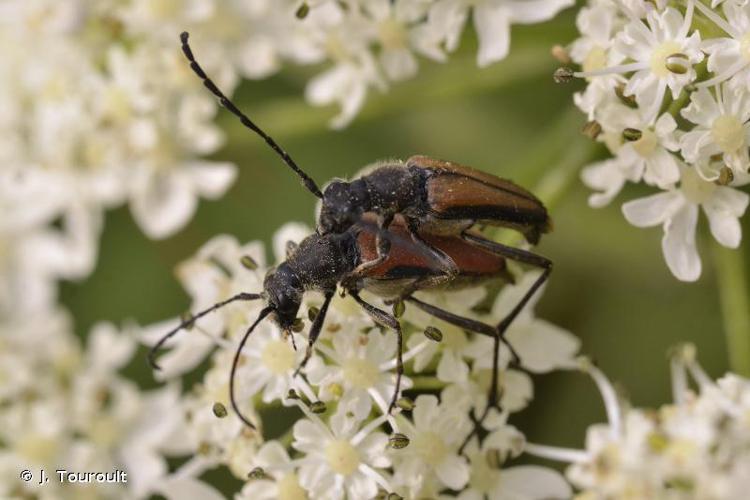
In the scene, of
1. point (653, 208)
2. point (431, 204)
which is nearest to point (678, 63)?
point (653, 208)

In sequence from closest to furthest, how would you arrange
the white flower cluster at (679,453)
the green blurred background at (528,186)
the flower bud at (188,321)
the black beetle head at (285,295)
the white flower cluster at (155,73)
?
the white flower cluster at (679,453)
the black beetle head at (285,295)
the flower bud at (188,321)
the white flower cluster at (155,73)
the green blurred background at (528,186)

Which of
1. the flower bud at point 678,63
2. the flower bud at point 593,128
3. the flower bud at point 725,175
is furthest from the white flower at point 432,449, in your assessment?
the flower bud at point 678,63

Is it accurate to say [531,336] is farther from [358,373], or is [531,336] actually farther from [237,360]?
[237,360]

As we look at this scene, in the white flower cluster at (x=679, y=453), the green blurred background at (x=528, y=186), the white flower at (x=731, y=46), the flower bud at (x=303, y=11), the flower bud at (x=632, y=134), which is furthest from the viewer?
the green blurred background at (x=528, y=186)

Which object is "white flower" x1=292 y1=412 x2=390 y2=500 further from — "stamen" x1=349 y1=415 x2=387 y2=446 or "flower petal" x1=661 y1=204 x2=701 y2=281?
"flower petal" x1=661 y1=204 x2=701 y2=281

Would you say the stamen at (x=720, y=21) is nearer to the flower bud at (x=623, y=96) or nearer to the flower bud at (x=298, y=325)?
the flower bud at (x=623, y=96)

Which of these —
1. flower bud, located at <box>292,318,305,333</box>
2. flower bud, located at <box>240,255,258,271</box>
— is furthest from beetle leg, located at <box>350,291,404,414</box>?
flower bud, located at <box>240,255,258,271</box>
